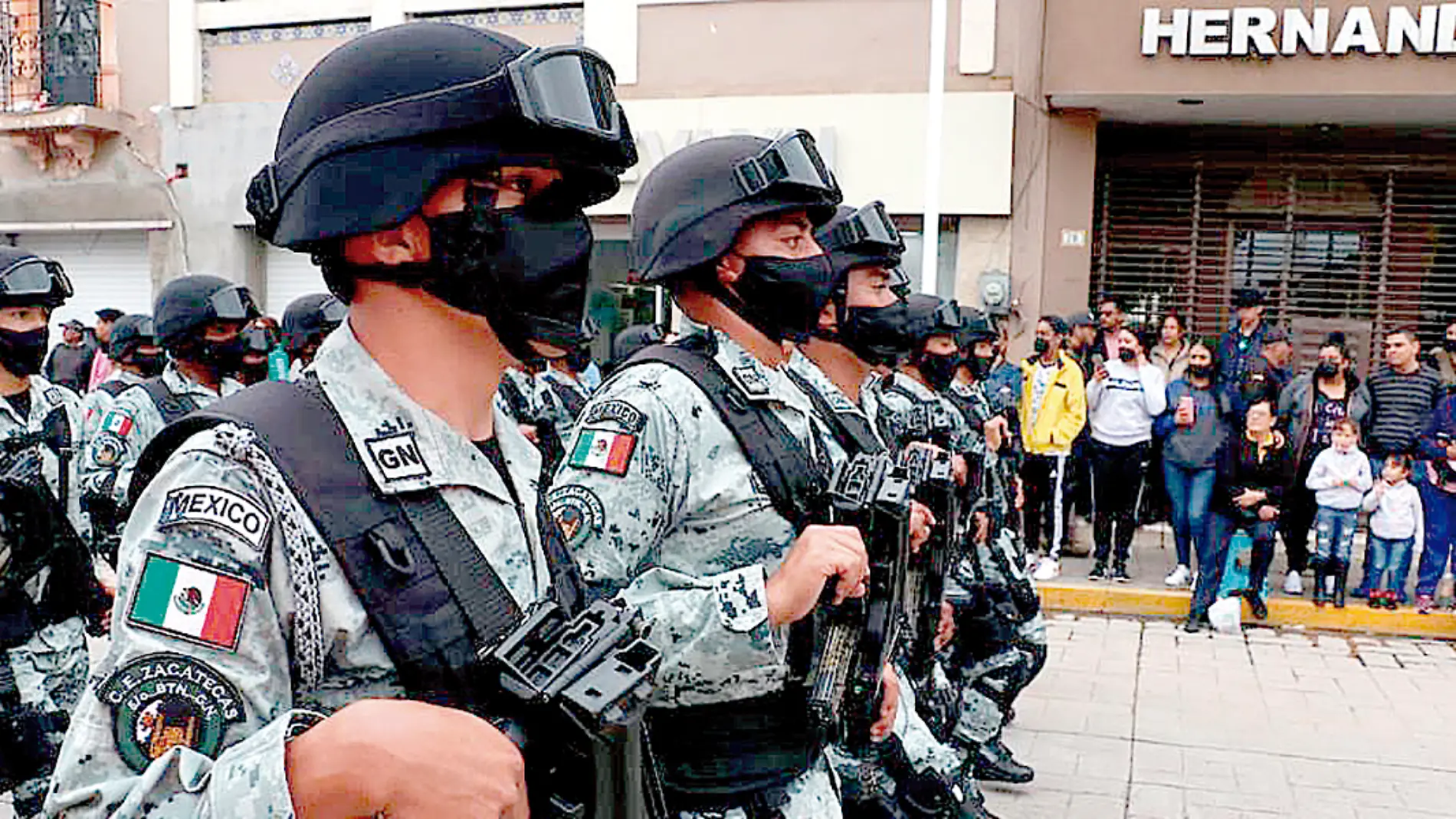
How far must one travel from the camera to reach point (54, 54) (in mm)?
13992

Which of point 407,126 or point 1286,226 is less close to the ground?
point 1286,226

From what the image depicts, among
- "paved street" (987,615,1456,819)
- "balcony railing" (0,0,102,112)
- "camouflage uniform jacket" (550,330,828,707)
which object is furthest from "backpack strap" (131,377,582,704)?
"balcony railing" (0,0,102,112)

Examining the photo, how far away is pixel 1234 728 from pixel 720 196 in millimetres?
4720

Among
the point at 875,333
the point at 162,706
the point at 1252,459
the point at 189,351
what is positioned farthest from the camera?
the point at 1252,459

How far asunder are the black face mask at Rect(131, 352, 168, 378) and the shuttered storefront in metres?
8.76

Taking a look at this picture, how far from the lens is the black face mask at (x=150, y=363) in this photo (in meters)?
6.25

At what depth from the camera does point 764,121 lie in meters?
11.7

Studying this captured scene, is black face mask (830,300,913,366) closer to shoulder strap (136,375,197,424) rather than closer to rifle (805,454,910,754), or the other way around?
rifle (805,454,910,754)

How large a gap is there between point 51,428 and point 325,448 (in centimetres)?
329

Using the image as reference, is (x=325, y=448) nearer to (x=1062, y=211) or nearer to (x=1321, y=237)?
(x=1062, y=211)

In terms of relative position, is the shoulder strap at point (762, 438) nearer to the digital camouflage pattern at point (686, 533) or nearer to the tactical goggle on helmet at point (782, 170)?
the digital camouflage pattern at point (686, 533)

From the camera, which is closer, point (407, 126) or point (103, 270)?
point (407, 126)

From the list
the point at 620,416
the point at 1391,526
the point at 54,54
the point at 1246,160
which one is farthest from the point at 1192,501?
the point at 54,54

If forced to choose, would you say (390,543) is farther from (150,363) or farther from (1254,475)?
(1254,475)
